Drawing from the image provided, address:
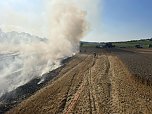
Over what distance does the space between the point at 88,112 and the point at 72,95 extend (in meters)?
4.81

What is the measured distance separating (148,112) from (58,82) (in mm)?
12038

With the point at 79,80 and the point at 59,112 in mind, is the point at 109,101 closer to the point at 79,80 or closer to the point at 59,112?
the point at 59,112

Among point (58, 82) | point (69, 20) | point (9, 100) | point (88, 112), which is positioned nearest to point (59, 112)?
point (88, 112)

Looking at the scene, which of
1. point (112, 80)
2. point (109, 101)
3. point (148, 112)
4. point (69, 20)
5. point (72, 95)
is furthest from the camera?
point (69, 20)

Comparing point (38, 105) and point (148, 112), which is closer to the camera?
point (148, 112)

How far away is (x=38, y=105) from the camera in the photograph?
19.9 m

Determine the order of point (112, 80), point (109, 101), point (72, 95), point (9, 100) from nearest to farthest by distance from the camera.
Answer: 1. point (109, 101)
2. point (72, 95)
3. point (9, 100)
4. point (112, 80)

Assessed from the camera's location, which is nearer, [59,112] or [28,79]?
[59,112]

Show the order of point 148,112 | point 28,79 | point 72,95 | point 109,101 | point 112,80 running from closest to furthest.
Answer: point 148,112, point 109,101, point 72,95, point 112,80, point 28,79

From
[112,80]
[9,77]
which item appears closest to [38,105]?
[112,80]

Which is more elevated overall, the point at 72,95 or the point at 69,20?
the point at 69,20

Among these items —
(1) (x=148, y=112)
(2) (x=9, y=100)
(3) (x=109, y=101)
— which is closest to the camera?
(1) (x=148, y=112)

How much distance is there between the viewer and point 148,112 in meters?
16.9

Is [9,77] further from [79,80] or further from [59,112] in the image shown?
[59,112]
